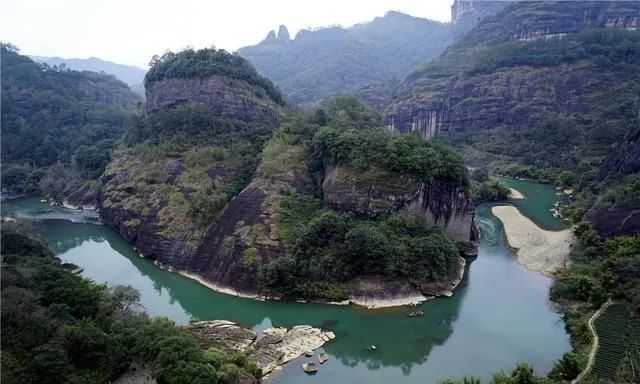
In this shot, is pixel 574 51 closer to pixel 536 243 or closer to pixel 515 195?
pixel 515 195

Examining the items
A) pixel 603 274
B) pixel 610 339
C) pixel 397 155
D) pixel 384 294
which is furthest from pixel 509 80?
pixel 610 339

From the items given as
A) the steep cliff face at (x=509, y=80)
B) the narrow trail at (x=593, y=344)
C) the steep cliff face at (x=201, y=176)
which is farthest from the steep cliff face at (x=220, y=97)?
the steep cliff face at (x=509, y=80)

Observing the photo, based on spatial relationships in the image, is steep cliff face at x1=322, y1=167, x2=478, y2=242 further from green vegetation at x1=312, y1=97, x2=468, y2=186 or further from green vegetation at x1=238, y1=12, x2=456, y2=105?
green vegetation at x1=238, y1=12, x2=456, y2=105

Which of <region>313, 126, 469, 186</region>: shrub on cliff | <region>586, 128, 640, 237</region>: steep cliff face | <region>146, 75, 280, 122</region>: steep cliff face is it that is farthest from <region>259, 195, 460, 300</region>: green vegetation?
<region>146, 75, 280, 122</region>: steep cliff face

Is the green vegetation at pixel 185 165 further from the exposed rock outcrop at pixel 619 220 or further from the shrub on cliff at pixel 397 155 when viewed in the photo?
the exposed rock outcrop at pixel 619 220

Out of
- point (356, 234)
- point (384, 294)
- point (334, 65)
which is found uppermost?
point (334, 65)

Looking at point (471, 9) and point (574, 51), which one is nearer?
point (574, 51)
